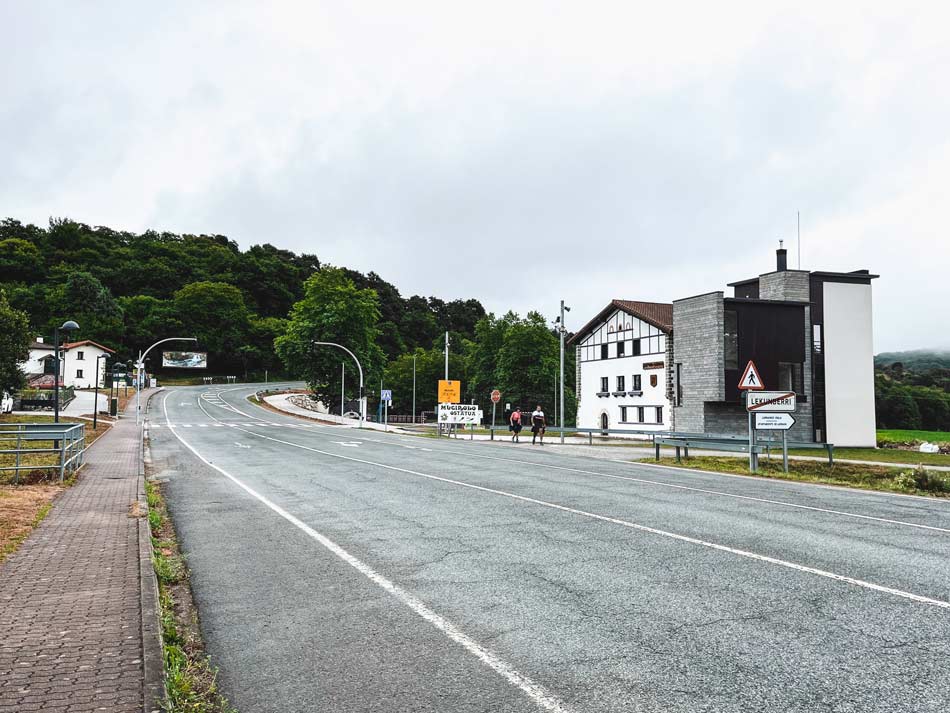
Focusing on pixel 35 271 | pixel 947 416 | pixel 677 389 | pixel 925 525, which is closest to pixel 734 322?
pixel 677 389

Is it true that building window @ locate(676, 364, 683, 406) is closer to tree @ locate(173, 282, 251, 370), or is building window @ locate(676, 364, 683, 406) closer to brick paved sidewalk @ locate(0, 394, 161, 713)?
brick paved sidewalk @ locate(0, 394, 161, 713)

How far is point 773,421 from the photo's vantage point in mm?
18109

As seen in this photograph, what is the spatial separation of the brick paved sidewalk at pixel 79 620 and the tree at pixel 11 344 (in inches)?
1489

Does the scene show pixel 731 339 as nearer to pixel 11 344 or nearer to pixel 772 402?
pixel 772 402

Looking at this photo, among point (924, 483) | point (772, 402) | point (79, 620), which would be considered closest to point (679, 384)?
point (772, 402)

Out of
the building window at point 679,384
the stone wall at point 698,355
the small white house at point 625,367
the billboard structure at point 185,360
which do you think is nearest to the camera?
the stone wall at point 698,355

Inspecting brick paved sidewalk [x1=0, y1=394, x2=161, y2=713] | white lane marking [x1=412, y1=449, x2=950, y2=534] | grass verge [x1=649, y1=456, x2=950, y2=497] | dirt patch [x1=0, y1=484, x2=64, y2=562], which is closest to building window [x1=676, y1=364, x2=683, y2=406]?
grass verge [x1=649, y1=456, x2=950, y2=497]

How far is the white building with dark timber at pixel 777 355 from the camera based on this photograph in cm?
4172

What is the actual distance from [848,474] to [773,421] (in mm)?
3451

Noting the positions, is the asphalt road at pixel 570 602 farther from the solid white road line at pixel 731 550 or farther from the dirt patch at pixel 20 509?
the dirt patch at pixel 20 509

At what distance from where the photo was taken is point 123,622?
15.9ft

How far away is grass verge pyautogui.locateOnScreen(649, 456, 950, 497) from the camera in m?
15.5

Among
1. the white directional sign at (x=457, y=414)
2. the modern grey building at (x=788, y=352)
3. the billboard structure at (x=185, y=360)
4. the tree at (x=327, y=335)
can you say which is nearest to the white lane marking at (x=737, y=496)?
the white directional sign at (x=457, y=414)

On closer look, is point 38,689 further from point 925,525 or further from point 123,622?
point 925,525
